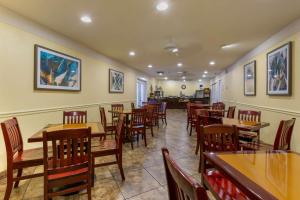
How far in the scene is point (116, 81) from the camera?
284 inches

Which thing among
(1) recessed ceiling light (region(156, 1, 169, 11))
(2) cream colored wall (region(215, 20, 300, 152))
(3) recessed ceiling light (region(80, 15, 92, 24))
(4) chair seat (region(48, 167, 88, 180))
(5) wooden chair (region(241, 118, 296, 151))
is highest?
(3) recessed ceiling light (region(80, 15, 92, 24))

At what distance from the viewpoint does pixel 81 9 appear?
2928 millimetres

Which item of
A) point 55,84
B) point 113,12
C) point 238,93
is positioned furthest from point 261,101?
point 55,84

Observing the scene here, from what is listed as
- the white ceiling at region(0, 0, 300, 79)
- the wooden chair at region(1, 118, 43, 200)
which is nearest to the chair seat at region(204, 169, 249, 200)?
the wooden chair at region(1, 118, 43, 200)

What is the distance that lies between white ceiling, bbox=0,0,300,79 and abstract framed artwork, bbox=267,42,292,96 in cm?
47

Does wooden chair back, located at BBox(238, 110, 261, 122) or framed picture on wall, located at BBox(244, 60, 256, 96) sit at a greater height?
framed picture on wall, located at BBox(244, 60, 256, 96)

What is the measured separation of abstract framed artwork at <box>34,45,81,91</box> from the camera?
3.50 meters

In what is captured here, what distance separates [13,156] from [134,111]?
2525 mm

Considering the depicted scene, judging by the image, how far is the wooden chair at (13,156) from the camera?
6.38ft

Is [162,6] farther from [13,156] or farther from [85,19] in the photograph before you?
[13,156]

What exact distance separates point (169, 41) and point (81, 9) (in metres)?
2.33

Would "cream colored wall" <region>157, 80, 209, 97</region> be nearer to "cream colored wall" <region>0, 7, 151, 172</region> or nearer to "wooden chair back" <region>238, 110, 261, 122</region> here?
"cream colored wall" <region>0, 7, 151, 172</region>

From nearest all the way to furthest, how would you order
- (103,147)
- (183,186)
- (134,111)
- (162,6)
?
1. (183,186)
2. (103,147)
3. (162,6)
4. (134,111)

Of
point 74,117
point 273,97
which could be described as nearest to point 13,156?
point 74,117
